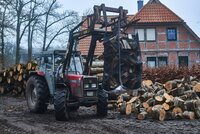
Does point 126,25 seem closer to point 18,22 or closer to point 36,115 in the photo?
point 36,115

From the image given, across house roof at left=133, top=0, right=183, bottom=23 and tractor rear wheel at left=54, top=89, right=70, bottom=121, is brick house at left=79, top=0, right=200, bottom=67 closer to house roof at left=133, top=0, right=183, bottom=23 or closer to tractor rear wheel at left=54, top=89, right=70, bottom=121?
house roof at left=133, top=0, right=183, bottom=23

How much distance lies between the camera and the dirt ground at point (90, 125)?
1074cm

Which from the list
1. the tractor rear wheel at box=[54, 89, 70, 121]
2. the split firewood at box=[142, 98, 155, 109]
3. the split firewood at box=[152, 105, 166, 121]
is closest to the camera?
the tractor rear wheel at box=[54, 89, 70, 121]

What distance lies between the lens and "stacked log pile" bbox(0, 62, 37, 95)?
22766mm

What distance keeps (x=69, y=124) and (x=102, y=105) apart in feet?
6.04

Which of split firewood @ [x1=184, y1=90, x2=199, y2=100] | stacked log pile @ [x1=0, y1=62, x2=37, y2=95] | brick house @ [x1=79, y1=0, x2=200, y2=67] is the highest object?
brick house @ [x1=79, y1=0, x2=200, y2=67]

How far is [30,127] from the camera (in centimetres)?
1150

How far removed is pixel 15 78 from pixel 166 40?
61.6 ft

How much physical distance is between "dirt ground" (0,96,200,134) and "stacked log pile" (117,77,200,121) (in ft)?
1.38

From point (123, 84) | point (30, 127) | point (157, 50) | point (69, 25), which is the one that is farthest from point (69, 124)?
point (69, 25)

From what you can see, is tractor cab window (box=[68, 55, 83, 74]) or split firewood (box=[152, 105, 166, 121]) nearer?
split firewood (box=[152, 105, 166, 121])

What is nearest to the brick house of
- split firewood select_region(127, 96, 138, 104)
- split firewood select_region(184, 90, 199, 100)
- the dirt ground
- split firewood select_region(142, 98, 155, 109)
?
split firewood select_region(127, 96, 138, 104)

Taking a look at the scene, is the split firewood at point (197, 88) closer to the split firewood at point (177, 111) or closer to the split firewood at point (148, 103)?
the split firewood at point (148, 103)

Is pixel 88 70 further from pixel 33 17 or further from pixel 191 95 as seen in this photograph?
pixel 33 17
